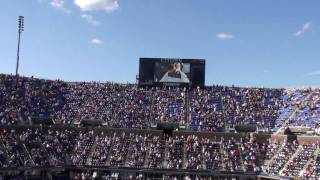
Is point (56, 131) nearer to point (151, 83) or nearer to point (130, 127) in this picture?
point (130, 127)

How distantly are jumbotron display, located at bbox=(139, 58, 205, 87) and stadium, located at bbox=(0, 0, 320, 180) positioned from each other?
132mm

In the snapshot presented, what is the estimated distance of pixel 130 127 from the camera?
61.9 metres

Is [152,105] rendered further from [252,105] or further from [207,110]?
[252,105]

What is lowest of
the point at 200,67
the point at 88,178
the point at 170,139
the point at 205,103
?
the point at 88,178

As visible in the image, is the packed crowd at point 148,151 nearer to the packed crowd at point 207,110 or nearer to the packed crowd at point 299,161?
the packed crowd at point 299,161

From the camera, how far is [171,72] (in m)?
71.0

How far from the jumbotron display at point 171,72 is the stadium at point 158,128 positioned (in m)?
0.13

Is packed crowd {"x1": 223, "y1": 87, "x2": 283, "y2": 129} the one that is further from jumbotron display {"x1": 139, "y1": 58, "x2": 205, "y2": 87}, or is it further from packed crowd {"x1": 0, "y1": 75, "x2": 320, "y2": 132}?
jumbotron display {"x1": 139, "y1": 58, "x2": 205, "y2": 87}

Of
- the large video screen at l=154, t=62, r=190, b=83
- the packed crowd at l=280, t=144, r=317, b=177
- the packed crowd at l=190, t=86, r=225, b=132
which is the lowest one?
the packed crowd at l=280, t=144, r=317, b=177

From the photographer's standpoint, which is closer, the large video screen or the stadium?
the stadium

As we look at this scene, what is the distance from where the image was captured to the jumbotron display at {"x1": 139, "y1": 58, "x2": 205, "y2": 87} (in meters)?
70.6

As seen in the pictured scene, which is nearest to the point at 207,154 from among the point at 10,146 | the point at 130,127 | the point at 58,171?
the point at 130,127

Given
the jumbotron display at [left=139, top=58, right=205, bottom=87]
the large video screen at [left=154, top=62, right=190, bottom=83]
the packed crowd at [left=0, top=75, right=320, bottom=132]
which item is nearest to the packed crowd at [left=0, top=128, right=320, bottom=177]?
the packed crowd at [left=0, top=75, right=320, bottom=132]

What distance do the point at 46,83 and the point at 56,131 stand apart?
14328mm
